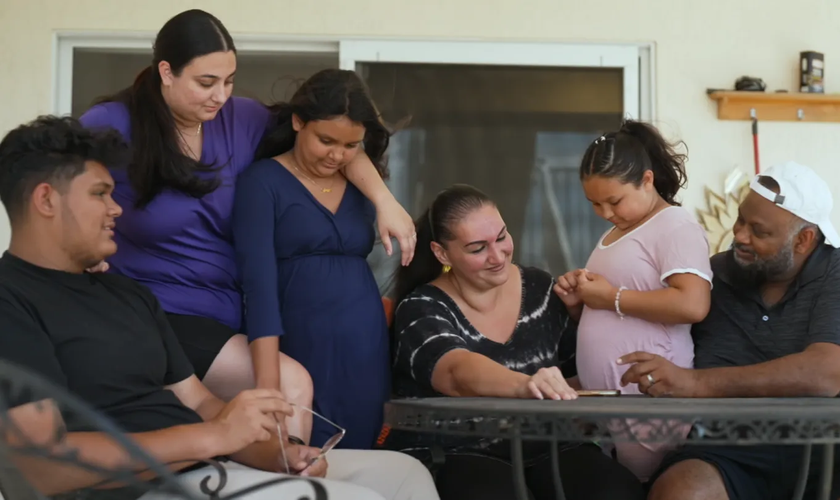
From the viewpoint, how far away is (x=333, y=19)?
4035 millimetres

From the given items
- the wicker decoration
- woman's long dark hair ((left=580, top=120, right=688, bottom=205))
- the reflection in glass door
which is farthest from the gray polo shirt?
the reflection in glass door

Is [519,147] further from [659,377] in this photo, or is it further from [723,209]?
[659,377]

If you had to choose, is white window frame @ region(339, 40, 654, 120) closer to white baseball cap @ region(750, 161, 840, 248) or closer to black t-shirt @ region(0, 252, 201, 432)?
white baseball cap @ region(750, 161, 840, 248)

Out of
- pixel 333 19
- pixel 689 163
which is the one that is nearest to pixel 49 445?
pixel 333 19

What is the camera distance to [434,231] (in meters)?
2.41

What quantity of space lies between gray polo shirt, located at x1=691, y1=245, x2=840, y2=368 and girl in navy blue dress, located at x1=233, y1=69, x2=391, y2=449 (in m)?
0.80

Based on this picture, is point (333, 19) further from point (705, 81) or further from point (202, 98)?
point (202, 98)

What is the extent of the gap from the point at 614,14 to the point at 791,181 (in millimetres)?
2169

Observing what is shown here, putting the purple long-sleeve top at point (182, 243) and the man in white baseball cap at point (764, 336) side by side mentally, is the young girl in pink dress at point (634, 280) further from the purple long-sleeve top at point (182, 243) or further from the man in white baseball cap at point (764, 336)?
the purple long-sleeve top at point (182, 243)

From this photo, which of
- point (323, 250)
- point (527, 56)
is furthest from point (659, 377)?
point (527, 56)

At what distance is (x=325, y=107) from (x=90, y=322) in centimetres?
78

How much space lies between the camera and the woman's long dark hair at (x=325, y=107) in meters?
2.17

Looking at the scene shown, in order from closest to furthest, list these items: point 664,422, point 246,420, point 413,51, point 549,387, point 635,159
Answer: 1. point 664,422
2. point 246,420
3. point 549,387
4. point 635,159
5. point 413,51

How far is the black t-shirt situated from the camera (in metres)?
1.50
